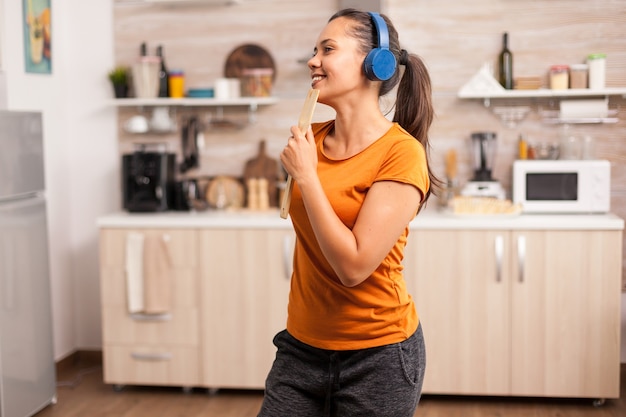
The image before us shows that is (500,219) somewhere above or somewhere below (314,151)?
below

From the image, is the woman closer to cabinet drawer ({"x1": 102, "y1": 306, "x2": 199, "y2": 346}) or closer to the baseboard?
cabinet drawer ({"x1": 102, "y1": 306, "x2": 199, "y2": 346})

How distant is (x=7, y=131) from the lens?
359 cm

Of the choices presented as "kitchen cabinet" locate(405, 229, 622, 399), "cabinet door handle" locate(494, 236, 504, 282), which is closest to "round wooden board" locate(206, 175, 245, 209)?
"kitchen cabinet" locate(405, 229, 622, 399)

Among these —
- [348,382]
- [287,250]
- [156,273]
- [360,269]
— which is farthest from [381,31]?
[156,273]

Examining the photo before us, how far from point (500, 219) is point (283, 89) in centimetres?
136

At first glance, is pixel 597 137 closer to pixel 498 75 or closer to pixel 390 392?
pixel 498 75

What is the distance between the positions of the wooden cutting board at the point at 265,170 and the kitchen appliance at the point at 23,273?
1130mm

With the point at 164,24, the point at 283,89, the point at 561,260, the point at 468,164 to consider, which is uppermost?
the point at 164,24

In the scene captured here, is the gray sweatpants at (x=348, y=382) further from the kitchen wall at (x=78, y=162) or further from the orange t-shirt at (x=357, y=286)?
the kitchen wall at (x=78, y=162)

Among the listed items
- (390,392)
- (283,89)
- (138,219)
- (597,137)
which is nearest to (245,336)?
(138,219)

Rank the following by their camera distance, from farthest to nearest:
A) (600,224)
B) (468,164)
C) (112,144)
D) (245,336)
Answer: (112,144) < (468,164) < (245,336) < (600,224)

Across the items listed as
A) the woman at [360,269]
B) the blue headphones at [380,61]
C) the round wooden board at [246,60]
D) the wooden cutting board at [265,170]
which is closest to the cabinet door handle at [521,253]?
the wooden cutting board at [265,170]

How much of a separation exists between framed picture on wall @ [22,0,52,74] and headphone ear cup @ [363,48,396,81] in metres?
2.93

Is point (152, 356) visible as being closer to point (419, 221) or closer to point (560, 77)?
point (419, 221)
